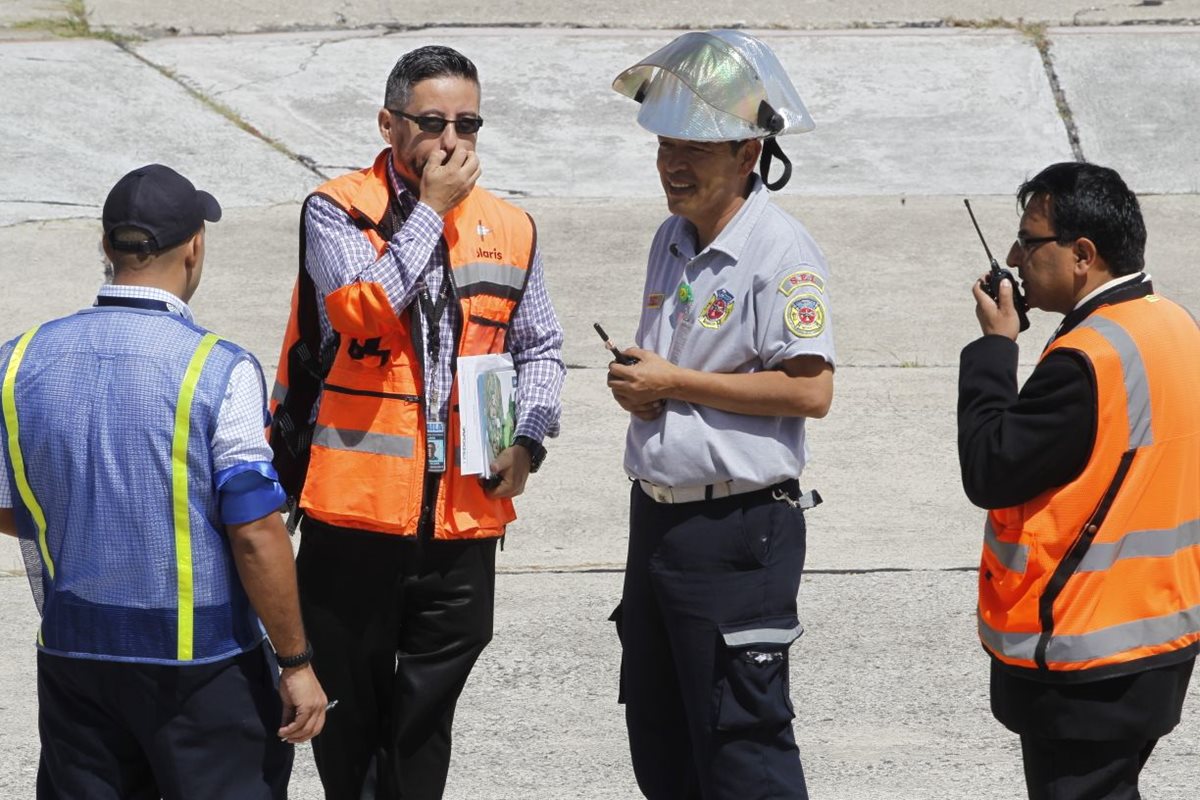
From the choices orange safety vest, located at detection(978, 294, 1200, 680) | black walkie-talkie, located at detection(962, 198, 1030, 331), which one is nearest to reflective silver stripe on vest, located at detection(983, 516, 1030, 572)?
orange safety vest, located at detection(978, 294, 1200, 680)

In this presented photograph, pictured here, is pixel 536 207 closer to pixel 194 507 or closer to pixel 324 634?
pixel 324 634

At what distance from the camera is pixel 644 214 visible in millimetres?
9398

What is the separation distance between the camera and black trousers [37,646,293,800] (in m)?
3.10

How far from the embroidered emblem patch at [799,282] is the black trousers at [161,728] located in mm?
1370

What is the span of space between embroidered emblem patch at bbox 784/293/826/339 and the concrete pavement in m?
1.58

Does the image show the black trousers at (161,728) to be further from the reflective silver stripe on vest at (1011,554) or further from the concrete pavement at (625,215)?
the reflective silver stripe on vest at (1011,554)

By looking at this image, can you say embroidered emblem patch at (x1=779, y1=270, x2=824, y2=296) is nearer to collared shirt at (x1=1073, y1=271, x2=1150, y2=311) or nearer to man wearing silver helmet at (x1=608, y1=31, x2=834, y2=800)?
man wearing silver helmet at (x1=608, y1=31, x2=834, y2=800)

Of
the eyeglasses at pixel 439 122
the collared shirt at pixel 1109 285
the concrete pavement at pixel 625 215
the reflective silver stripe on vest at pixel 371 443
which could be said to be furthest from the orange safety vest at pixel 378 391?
the collared shirt at pixel 1109 285

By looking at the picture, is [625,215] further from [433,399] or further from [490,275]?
[433,399]

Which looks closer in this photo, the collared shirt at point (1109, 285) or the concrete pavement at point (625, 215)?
the collared shirt at point (1109, 285)

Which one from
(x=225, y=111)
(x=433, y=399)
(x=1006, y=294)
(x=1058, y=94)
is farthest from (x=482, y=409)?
(x=1058, y=94)

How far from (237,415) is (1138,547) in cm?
180

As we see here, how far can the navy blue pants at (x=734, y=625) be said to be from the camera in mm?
3580

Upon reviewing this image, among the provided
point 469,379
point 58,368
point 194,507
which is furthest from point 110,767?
point 469,379
